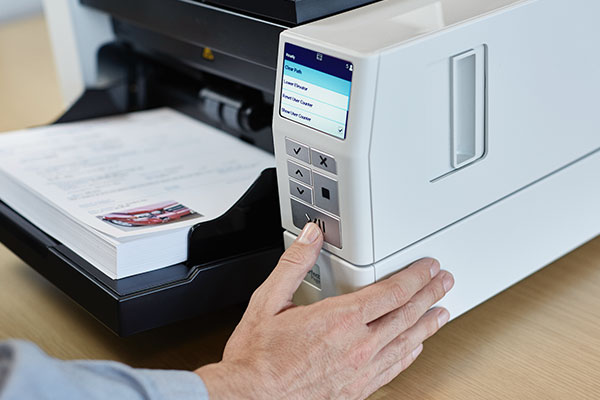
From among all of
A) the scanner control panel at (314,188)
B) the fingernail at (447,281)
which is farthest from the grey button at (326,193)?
the fingernail at (447,281)

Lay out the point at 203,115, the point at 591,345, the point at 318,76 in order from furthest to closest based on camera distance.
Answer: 1. the point at 203,115
2. the point at 591,345
3. the point at 318,76

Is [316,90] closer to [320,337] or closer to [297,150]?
[297,150]

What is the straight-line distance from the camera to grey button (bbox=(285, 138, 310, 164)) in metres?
0.56

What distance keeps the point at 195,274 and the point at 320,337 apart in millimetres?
123

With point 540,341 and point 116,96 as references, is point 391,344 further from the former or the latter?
point 116,96

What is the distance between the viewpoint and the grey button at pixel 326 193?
55 centimetres

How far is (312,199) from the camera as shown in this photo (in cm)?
57

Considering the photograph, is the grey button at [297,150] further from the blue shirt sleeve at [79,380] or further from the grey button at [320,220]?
the blue shirt sleeve at [79,380]

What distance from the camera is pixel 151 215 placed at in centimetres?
64

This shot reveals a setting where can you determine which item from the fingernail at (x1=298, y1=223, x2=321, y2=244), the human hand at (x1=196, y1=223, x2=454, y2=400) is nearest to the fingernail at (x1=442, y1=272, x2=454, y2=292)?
the human hand at (x1=196, y1=223, x2=454, y2=400)

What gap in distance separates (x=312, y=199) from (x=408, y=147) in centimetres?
8

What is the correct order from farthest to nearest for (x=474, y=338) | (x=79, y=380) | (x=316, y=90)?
(x=474, y=338) < (x=316, y=90) < (x=79, y=380)

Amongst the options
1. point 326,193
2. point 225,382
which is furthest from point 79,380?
point 326,193

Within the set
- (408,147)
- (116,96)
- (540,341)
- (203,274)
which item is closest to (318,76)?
(408,147)
